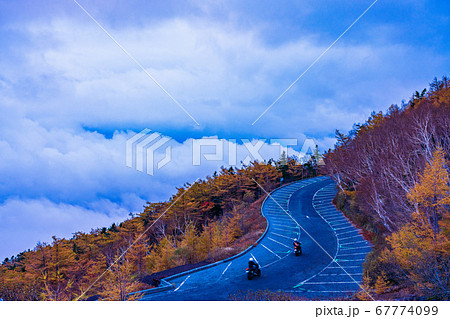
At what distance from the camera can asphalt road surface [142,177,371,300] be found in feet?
36.9

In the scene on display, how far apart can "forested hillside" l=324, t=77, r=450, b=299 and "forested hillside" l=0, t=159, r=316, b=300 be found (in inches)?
353

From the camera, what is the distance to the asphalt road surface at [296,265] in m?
11.2

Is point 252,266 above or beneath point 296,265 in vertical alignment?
above

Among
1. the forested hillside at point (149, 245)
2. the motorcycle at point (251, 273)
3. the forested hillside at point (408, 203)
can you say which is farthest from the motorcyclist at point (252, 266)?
the forested hillside at point (408, 203)

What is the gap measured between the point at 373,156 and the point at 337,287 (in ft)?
51.5

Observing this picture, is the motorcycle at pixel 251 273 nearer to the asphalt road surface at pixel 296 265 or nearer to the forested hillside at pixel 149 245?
the asphalt road surface at pixel 296 265

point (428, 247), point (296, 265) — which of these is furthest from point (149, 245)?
point (428, 247)

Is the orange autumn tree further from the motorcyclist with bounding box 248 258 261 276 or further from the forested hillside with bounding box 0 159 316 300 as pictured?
the forested hillside with bounding box 0 159 316 300

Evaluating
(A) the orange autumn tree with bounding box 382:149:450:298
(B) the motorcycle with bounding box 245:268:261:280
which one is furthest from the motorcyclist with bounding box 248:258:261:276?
(A) the orange autumn tree with bounding box 382:149:450:298

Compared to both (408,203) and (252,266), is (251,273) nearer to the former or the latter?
(252,266)

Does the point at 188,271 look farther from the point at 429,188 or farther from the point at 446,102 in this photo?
the point at 446,102

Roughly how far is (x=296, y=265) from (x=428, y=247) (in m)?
8.35

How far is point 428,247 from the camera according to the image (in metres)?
8.31
